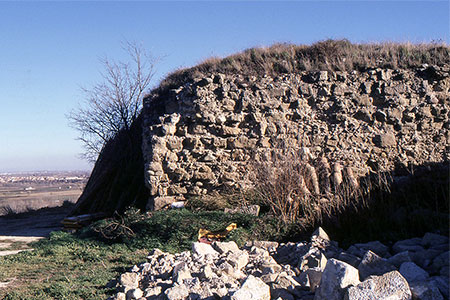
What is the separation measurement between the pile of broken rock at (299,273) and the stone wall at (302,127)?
405 cm

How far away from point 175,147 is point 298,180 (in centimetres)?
365

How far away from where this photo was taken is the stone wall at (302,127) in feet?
31.5

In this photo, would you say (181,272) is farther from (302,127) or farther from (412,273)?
(302,127)

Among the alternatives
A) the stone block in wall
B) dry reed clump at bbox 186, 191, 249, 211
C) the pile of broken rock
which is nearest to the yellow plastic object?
the pile of broken rock

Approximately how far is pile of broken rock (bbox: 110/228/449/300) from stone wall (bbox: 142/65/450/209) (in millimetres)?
4046

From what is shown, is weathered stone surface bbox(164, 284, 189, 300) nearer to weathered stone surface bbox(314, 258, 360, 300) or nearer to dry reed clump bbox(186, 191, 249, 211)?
weathered stone surface bbox(314, 258, 360, 300)

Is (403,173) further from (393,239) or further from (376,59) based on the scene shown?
(393,239)

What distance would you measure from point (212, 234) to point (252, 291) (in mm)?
3438

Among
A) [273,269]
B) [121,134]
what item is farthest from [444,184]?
[121,134]

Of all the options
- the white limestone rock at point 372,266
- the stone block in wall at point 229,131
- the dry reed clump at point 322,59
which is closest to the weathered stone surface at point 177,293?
the white limestone rock at point 372,266

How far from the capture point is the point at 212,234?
717cm

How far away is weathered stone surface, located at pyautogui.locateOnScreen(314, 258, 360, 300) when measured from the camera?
357 centimetres

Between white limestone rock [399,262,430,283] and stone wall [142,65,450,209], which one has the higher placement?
stone wall [142,65,450,209]

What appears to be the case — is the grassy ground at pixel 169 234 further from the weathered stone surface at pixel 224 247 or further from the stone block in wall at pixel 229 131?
the stone block in wall at pixel 229 131
